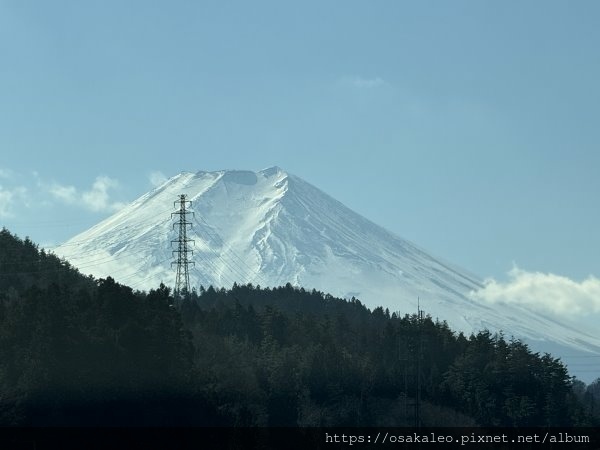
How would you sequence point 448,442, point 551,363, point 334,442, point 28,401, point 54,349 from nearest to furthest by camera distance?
point 28,401, point 54,349, point 334,442, point 448,442, point 551,363

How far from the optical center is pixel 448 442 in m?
72.7

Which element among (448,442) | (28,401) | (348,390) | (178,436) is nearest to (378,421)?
(348,390)

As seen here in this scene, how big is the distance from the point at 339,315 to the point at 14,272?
34.9 metres

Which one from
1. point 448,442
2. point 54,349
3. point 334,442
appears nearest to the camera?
point 54,349

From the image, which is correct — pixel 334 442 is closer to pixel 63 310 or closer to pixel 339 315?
pixel 63 310

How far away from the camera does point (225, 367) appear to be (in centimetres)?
8012

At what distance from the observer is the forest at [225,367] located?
59844 millimetres

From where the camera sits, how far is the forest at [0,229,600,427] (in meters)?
59.8

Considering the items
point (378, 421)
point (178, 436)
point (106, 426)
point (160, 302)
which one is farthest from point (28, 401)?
point (378, 421)

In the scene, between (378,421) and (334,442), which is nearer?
(334,442)

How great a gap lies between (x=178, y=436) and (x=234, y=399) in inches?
611

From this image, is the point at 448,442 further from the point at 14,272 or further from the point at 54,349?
the point at 14,272

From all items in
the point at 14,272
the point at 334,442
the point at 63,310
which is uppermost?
the point at 14,272

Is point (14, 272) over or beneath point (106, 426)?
over
